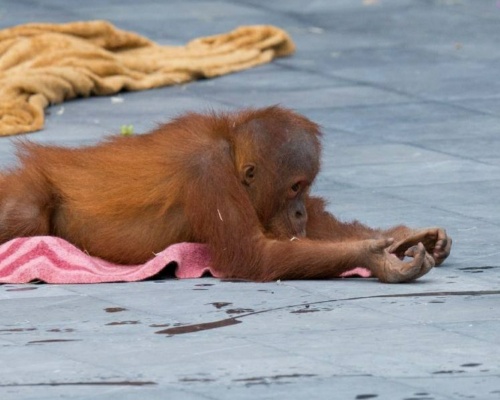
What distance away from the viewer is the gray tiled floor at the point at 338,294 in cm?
485

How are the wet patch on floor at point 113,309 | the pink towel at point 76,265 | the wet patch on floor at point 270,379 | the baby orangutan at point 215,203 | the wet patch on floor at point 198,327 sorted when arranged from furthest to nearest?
the pink towel at point 76,265, the baby orangutan at point 215,203, the wet patch on floor at point 113,309, the wet patch on floor at point 198,327, the wet patch on floor at point 270,379

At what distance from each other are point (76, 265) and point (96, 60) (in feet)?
16.9

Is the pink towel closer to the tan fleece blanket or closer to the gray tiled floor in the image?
the gray tiled floor

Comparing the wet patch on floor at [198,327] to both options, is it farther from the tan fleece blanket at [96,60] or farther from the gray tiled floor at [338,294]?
the tan fleece blanket at [96,60]

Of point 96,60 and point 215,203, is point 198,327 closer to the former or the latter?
point 215,203

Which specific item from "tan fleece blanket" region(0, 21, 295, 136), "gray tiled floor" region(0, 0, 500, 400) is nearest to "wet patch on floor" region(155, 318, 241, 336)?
"gray tiled floor" region(0, 0, 500, 400)

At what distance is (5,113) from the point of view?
10.0 meters

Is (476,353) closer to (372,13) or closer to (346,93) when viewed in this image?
(346,93)

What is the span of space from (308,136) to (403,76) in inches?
219

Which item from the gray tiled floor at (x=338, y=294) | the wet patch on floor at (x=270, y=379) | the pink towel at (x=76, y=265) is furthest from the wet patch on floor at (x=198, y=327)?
the pink towel at (x=76, y=265)

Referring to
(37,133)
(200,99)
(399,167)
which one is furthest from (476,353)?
(200,99)

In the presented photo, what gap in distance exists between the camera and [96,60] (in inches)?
451

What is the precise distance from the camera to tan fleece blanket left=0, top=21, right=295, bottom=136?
418 inches

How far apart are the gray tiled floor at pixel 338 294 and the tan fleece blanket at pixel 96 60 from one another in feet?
0.48
